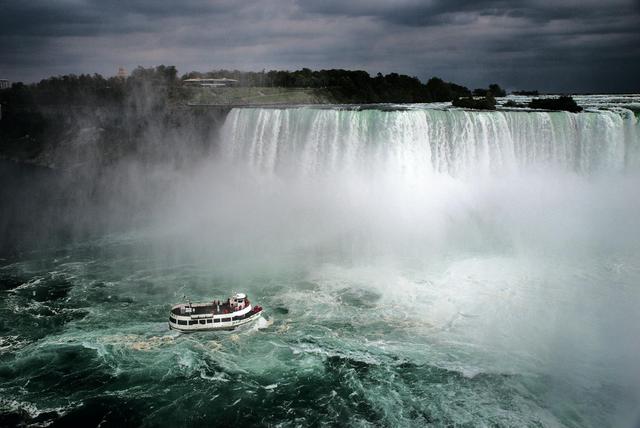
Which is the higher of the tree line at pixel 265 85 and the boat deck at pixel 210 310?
the tree line at pixel 265 85

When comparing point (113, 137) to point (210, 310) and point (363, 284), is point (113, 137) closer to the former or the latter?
point (363, 284)

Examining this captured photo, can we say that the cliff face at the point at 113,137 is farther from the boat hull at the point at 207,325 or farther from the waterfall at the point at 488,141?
the boat hull at the point at 207,325

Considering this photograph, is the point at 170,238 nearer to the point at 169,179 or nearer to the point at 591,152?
the point at 169,179

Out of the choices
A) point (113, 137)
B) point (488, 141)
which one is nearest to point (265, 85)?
point (113, 137)

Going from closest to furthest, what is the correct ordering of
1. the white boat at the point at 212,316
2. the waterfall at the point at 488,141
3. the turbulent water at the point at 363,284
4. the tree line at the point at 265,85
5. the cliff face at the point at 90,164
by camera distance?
the turbulent water at the point at 363,284, the white boat at the point at 212,316, the waterfall at the point at 488,141, the cliff face at the point at 90,164, the tree line at the point at 265,85

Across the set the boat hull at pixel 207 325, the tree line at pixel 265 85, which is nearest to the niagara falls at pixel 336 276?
the boat hull at pixel 207 325

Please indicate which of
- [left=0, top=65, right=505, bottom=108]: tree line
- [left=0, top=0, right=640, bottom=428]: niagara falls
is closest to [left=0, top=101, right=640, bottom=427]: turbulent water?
[left=0, top=0, right=640, bottom=428]: niagara falls

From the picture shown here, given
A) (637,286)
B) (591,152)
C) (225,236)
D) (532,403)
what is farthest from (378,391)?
(591,152)
